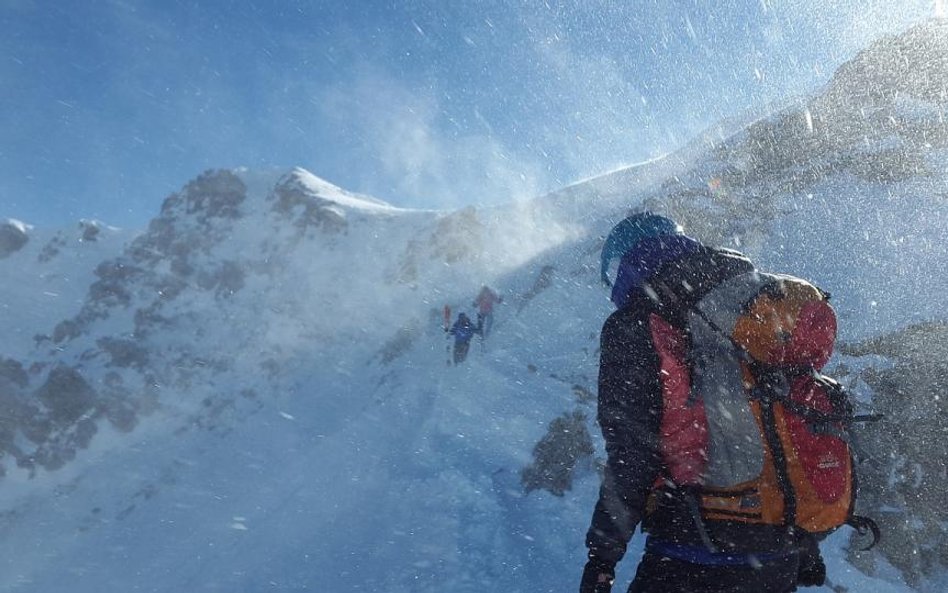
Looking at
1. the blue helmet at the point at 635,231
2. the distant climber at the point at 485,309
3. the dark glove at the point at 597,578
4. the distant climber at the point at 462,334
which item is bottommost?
the dark glove at the point at 597,578


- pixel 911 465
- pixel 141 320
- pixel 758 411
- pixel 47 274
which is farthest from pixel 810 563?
pixel 47 274

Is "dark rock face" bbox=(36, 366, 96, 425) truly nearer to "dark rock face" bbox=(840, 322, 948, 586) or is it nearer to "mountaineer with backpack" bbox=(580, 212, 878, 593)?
"dark rock face" bbox=(840, 322, 948, 586)

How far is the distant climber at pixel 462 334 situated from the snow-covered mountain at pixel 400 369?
561 millimetres

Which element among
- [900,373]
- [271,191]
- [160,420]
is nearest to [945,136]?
[900,373]

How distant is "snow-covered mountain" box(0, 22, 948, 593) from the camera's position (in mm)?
12719

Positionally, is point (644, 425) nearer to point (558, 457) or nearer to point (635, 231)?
point (635, 231)

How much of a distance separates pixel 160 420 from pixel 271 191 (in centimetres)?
3666

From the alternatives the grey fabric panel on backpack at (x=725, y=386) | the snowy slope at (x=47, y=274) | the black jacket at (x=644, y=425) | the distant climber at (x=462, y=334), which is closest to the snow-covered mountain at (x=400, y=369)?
the distant climber at (x=462, y=334)

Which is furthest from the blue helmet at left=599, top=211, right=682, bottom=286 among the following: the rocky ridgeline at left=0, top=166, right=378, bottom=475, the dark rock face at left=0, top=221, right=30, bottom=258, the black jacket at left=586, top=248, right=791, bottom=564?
the dark rock face at left=0, top=221, right=30, bottom=258

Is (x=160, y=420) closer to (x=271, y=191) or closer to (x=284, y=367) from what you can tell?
(x=284, y=367)

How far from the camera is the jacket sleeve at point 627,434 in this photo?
2.03 meters

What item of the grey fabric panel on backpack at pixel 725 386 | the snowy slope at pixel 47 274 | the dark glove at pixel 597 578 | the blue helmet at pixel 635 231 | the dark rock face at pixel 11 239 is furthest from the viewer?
the dark rock face at pixel 11 239

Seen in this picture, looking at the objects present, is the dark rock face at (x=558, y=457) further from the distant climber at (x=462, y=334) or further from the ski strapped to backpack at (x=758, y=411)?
the ski strapped to backpack at (x=758, y=411)

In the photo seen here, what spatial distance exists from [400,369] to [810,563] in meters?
23.4
